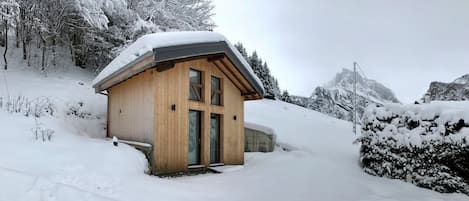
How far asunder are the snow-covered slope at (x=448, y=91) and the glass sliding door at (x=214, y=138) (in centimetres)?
884

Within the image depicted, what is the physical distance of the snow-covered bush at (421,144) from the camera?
653 centimetres

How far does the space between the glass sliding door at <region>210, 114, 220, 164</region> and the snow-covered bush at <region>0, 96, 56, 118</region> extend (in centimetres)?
423

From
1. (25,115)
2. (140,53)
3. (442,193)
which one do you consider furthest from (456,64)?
(25,115)

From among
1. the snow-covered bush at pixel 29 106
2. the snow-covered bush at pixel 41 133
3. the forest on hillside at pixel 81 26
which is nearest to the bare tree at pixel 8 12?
the forest on hillside at pixel 81 26

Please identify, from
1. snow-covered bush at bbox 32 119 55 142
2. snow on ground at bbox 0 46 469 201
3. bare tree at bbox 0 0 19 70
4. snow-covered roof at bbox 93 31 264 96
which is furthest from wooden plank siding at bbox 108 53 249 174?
bare tree at bbox 0 0 19 70

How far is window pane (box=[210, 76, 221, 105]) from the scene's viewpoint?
9.45 meters

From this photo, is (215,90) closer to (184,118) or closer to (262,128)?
(184,118)

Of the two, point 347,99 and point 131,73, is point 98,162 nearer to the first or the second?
point 131,73

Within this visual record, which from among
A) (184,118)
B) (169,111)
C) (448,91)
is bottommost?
(184,118)

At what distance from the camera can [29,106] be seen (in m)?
8.03

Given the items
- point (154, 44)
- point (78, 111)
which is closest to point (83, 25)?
point (78, 111)

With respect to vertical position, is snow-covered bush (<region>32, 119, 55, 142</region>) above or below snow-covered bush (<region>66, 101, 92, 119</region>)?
below

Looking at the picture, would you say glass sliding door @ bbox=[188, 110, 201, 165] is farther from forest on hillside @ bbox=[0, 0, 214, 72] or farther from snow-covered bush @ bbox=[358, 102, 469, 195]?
forest on hillside @ bbox=[0, 0, 214, 72]

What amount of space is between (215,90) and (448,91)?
33.0 feet
